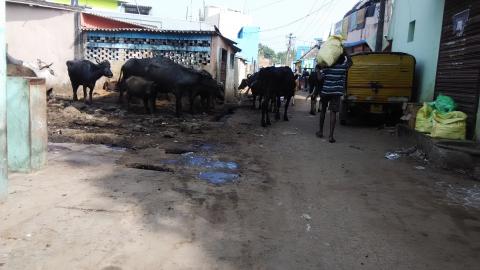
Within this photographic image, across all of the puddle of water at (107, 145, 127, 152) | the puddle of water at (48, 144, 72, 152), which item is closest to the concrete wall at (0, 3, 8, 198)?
the puddle of water at (48, 144, 72, 152)

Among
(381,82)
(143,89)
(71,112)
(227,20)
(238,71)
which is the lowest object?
Result: (71,112)

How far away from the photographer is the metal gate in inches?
293

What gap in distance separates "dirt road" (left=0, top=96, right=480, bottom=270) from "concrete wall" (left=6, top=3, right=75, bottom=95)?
9772 mm

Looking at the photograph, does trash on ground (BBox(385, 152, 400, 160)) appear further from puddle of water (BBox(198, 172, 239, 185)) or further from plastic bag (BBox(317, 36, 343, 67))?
puddle of water (BBox(198, 172, 239, 185))

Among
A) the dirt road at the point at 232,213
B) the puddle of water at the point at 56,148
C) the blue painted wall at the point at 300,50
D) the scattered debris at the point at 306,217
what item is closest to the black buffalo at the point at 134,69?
the puddle of water at the point at 56,148

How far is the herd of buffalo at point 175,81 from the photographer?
10.5 m

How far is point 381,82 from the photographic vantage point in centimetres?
1072

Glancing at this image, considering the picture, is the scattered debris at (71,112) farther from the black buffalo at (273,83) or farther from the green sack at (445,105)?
the green sack at (445,105)

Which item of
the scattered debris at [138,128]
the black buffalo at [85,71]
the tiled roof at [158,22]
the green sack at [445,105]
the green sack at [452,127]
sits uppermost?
the tiled roof at [158,22]

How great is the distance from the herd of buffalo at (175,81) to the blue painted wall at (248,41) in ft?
93.4

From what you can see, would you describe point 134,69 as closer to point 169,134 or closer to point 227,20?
point 169,134

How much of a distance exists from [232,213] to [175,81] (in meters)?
8.11

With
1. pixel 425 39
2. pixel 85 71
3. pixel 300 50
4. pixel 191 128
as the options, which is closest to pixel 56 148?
pixel 191 128

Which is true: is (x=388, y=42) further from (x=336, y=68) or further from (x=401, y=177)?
(x=401, y=177)
